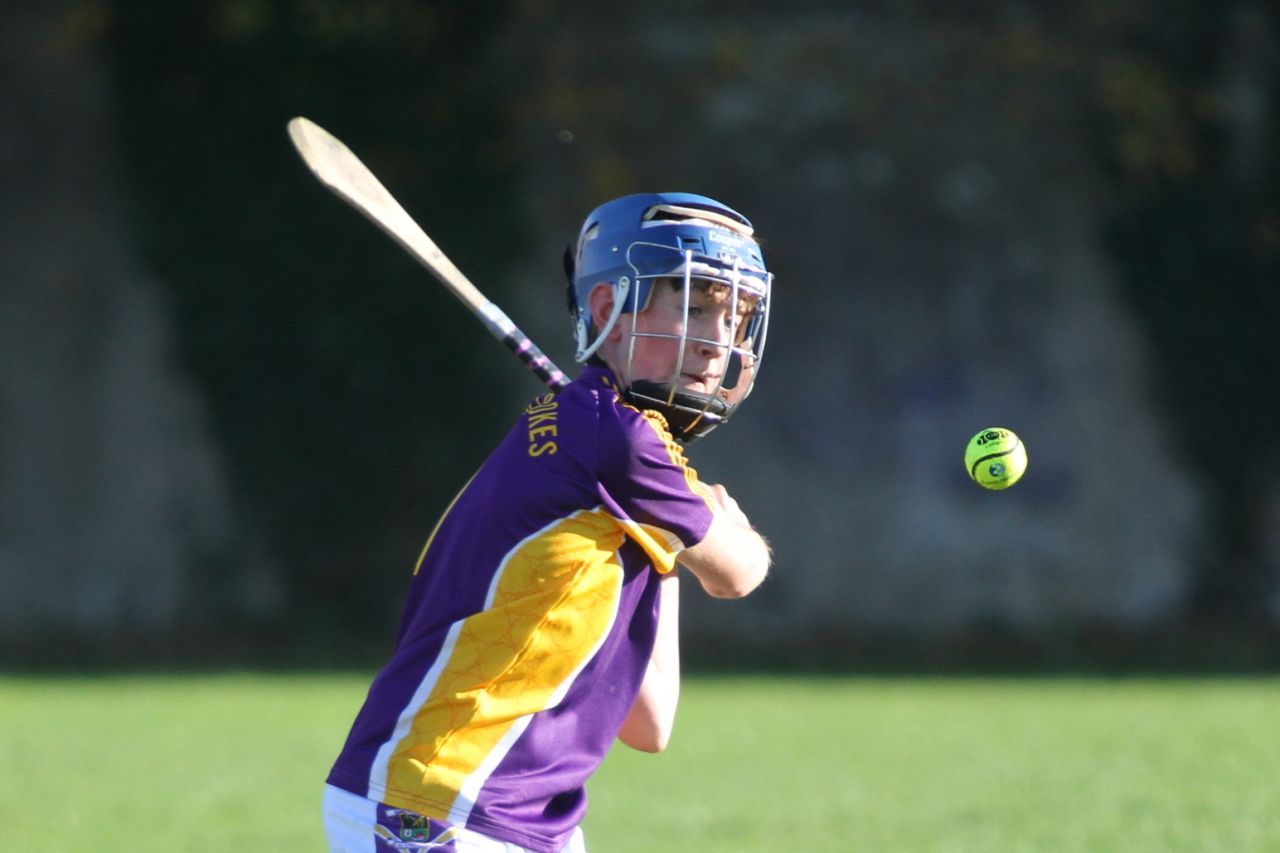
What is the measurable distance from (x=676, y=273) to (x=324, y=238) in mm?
11713

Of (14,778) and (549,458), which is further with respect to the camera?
(14,778)

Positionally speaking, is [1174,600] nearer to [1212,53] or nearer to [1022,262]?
[1022,262]

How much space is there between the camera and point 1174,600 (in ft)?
48.8

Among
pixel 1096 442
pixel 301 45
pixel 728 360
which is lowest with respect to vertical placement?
pixel 728 360

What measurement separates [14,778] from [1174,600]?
32.2 ft

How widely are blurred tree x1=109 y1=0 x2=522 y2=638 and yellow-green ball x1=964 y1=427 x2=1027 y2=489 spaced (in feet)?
35.2

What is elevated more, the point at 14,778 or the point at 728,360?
the point at 728,360

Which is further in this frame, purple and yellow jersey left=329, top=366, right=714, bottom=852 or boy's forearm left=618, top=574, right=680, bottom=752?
boy's forearm left=618, top=574, right=680, bottom=752

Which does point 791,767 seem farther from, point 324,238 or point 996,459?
point 324,238

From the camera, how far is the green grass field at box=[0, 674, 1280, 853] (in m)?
6.58

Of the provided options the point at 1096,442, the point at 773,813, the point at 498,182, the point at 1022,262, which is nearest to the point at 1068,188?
the point at 1022,262

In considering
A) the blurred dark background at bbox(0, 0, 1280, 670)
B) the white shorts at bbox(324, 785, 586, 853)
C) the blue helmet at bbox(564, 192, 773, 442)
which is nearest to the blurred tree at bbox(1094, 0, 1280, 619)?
the blurred dark background at bbox(0, 0, 1280, 670)

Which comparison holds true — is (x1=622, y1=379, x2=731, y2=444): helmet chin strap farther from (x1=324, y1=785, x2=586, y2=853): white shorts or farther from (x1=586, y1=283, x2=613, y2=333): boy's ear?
(x1=324, y1=785, x2=586, y2=853): white shorts

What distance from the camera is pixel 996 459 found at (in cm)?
388
